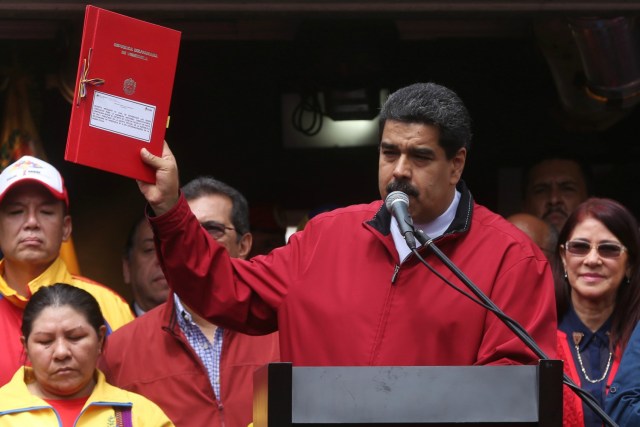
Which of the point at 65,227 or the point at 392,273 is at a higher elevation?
the point at 65,227

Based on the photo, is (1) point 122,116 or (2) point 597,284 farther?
(2) point 597,284

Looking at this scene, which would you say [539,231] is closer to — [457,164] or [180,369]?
[180,369]

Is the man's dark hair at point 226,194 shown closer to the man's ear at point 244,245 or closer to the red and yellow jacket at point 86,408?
the man's ear at point 244,245

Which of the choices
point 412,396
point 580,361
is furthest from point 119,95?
point 580,361

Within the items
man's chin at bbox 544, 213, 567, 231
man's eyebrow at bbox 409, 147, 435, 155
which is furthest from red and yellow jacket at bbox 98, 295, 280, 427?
man's chin at bbox 544, 213, 567, 231

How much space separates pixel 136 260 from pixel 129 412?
1.80 m

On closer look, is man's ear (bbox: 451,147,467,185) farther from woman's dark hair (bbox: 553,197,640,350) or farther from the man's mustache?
woman's dark hair (bbox: 553,197,640,350)

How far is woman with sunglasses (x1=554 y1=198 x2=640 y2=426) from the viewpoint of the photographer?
4.89 metres

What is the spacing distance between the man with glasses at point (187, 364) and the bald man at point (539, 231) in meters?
1.52

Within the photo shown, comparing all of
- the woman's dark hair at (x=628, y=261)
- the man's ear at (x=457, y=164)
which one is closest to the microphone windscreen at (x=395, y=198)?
the man's ear at (x=457, y=164)

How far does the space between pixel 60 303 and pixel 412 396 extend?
2.00 metres

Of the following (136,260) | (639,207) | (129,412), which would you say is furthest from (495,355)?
(639,207)

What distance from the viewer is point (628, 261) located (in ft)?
16.6

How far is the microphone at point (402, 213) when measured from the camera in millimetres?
3176
